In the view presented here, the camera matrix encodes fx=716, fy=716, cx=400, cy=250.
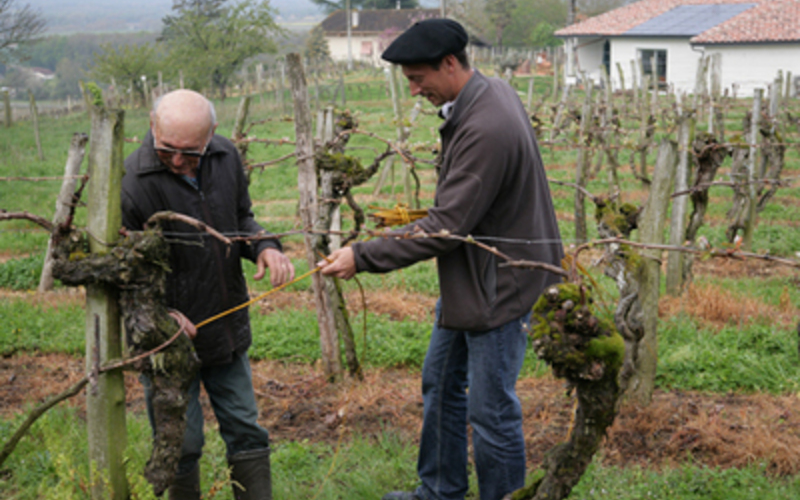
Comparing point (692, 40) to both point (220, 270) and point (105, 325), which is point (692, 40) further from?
point (105, 325)

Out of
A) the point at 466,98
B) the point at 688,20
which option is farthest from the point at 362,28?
the point at 466,98

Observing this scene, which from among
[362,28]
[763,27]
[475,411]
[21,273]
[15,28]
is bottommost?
[21,273]

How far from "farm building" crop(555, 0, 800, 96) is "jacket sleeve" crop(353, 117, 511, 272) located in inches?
894

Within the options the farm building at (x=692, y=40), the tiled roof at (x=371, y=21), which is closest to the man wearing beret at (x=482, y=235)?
the farm building at (x=692, y=40)

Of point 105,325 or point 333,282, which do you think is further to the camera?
point 333,282

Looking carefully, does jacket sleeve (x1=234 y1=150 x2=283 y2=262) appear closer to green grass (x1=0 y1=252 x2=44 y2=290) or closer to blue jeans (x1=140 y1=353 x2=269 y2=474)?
blue jeans (x1=140 y1=353 x2=269 y2=474)

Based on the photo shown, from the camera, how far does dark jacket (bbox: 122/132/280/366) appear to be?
2910 millimetres

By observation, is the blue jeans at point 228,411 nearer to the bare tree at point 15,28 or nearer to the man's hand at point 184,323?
the man's hand at point 184,323

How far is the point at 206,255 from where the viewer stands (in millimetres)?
3018

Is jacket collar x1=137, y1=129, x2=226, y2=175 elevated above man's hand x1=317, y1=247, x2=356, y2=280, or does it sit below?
above

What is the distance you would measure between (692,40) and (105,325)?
3272 centimetres

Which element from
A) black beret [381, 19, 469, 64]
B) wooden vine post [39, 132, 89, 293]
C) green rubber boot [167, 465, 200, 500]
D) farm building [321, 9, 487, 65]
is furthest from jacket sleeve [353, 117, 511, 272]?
farm building [321, 9, 487, 65]

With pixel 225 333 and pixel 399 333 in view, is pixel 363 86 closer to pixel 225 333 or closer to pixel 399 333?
pixel 399 333

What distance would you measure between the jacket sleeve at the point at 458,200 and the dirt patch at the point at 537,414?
1493mm
